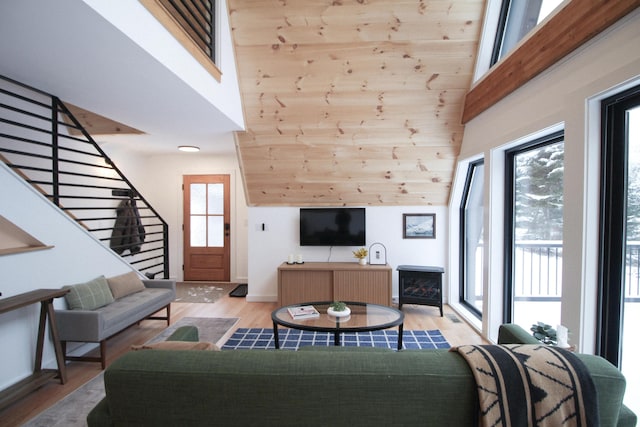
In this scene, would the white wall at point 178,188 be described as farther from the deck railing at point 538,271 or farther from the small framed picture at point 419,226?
the deck railing at point 538,271

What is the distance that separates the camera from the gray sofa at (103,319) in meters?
2.69

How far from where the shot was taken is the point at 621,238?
6.23 ft

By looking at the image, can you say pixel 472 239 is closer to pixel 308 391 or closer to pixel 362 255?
pixel 362 255

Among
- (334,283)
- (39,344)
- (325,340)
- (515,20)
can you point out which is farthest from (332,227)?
(39,344)

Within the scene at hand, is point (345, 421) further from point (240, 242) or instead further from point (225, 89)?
point (240, 242)

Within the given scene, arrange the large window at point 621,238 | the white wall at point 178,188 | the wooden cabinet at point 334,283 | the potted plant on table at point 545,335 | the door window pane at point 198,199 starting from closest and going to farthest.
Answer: the potted plant on table at point 545,335 < the large window at point 621,238 < the wooden cabinet at point 334,283 < the white wall at point 178,188 < the door window pane at point 198,199

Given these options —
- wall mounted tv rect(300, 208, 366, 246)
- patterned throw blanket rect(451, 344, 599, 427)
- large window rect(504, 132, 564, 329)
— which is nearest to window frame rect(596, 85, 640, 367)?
large window rect(504, 132, 564, 329)

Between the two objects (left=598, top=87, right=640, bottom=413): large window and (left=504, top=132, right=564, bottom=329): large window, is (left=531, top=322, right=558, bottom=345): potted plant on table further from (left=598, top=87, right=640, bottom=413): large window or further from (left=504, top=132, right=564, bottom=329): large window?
(left=504, top=132, right=564, bottom=329): large window

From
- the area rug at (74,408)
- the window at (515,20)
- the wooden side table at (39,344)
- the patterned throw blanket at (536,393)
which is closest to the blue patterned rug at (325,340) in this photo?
the area rug at (74,408)

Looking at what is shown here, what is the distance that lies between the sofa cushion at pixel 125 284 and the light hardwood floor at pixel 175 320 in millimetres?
529

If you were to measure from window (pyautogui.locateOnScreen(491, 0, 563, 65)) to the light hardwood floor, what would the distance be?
Answer: 119 inches

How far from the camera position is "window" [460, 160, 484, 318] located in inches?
162

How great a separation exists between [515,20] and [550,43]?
3.57 feet

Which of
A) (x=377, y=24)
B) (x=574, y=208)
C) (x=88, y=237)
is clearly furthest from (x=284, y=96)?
(x=574, y=208)
